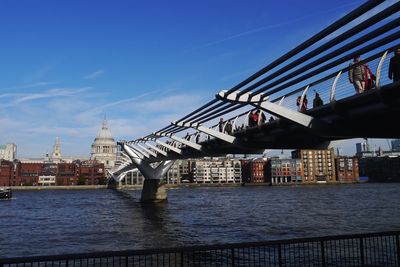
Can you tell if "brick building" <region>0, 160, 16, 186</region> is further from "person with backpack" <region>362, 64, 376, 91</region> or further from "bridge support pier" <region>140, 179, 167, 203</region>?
"person with backpack" <region>362, 64, 376, 91</region>

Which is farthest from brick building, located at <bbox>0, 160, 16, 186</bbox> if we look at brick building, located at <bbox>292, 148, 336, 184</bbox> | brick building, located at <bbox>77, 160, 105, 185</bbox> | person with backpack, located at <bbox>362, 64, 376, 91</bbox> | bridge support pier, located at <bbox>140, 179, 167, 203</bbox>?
person with backpack, located at <bbox>362, 64, 376, 91</bbox>

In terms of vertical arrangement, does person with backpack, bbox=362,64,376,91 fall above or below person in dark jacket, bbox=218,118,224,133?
below

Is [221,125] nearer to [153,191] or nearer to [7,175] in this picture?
[153,191]

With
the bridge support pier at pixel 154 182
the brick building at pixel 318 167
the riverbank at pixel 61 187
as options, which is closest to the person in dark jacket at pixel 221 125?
the bridge support pier at pixel 154 182

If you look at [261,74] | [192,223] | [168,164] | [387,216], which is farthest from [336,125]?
[168,164]

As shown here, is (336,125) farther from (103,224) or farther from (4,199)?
(4,199)

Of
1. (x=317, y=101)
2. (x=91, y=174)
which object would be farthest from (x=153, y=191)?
(x=91, y=174)

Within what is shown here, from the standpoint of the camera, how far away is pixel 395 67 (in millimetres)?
11297

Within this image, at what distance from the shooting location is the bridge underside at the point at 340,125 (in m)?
12.7

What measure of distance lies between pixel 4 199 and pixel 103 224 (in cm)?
6002

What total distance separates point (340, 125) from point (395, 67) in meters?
5.58

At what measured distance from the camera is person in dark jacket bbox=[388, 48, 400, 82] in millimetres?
11180

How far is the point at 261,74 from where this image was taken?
1314 cm

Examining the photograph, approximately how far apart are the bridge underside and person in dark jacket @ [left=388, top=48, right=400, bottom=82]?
258 millimetres
